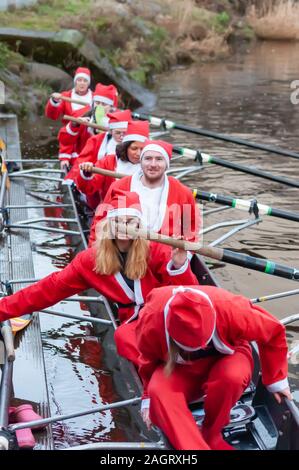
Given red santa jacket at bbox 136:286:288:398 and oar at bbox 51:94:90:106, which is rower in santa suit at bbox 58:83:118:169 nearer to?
oar at bbox 51:94:90:106

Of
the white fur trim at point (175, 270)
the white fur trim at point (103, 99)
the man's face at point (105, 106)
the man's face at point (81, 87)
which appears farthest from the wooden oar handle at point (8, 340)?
the man's face at point (81, 87)

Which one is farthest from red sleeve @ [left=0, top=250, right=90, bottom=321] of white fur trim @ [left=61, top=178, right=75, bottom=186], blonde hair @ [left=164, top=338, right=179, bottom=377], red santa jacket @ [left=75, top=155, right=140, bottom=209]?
white fur trim @ [left=61, top=178, right=75, bottom=186]

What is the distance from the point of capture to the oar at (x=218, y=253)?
4.48 metres

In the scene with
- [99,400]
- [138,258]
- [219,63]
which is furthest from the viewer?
[219,63]

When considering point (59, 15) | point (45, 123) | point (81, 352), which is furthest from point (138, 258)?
point (59, 15)

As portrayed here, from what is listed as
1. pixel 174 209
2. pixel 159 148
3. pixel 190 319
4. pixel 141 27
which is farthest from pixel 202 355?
pixel 141 27

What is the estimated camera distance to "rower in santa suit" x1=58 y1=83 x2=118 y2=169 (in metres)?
8.75

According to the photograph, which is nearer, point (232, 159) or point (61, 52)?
point (232, 159)

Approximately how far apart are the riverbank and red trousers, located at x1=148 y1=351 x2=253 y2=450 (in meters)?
10.7

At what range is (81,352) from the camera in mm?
5941

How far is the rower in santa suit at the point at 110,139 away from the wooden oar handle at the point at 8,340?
9.75 feet

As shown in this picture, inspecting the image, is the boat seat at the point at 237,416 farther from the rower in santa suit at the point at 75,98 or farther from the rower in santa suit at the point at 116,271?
the rower in santa suit at the point at 75,98

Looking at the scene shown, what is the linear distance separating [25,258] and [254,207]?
80.5 inches

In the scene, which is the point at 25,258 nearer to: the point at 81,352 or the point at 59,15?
the point at 81,352
